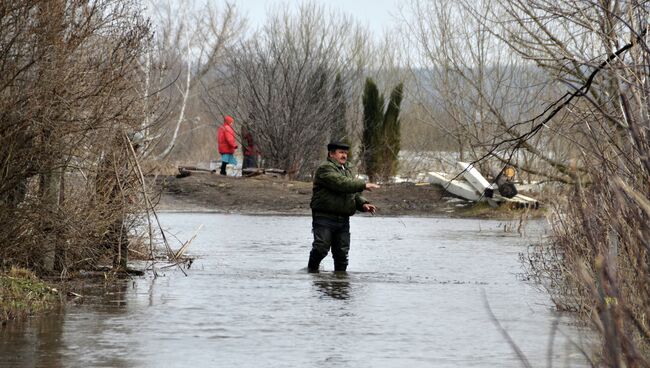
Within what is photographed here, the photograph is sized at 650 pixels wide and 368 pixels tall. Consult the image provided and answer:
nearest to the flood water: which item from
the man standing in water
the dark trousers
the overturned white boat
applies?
the dark trousers

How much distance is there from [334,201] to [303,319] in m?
4.01

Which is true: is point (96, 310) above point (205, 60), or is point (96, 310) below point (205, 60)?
below

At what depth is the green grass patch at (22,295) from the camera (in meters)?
11.6

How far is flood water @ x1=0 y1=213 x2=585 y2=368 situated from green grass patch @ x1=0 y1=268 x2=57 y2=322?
0.74 feet

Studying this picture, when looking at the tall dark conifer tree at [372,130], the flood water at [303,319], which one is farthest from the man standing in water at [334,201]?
the tall dark conifer tree at [372,130]

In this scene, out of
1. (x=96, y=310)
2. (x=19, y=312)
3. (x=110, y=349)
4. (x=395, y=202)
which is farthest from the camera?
(x=395, y=202)

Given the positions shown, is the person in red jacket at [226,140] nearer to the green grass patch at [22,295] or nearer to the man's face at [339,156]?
the man's face at [339,156]

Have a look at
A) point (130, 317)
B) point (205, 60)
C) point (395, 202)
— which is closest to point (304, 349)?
point (130, 317)

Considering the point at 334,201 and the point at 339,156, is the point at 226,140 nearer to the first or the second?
the point at 339,156

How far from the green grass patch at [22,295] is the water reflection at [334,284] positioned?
3.16 meters

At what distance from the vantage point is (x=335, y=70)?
46219mm

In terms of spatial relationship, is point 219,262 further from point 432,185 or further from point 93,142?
point 432,185

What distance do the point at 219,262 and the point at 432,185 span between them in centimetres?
2019

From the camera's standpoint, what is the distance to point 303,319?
12.1m
